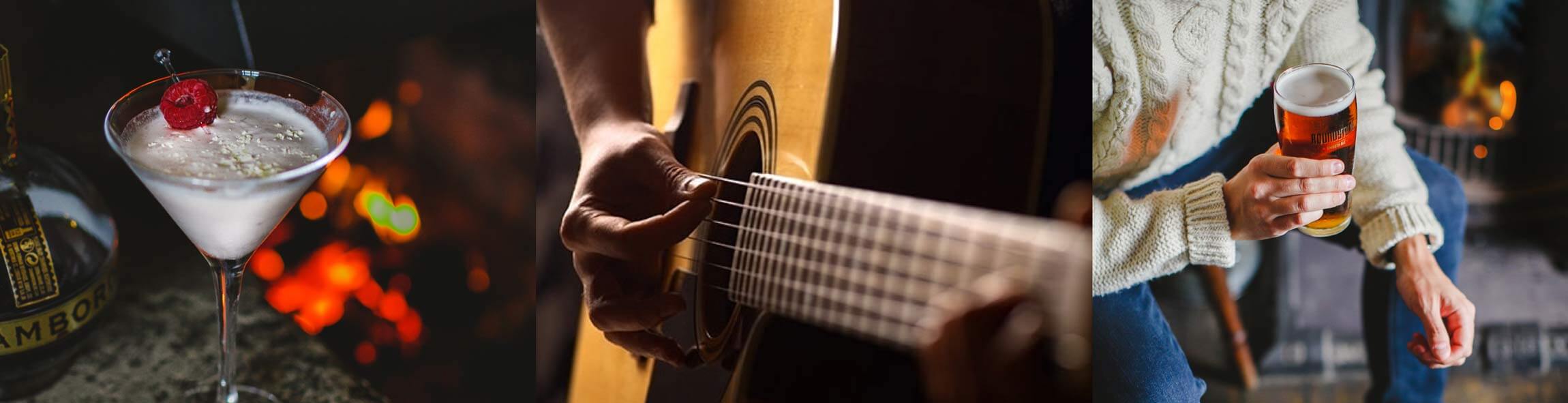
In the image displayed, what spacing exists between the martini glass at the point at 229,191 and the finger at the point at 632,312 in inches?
14.2

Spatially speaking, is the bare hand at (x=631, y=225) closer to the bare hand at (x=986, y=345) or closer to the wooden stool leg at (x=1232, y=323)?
the bare hand at (x=986, y=345)

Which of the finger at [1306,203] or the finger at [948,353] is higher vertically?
the finger at [1306,203]

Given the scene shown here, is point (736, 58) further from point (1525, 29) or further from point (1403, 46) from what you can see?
point (1525, 29)

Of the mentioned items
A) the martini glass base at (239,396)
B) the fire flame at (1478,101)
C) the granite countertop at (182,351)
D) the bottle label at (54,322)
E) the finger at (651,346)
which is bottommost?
the martini glass base at (239,396)

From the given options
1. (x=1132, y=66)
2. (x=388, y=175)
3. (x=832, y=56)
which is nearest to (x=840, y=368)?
(x=832, y=56)

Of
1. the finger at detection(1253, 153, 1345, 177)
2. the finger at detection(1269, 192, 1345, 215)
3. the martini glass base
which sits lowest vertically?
the martini glass base

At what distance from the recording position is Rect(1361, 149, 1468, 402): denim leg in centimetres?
138

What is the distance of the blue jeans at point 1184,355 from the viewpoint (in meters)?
1.34

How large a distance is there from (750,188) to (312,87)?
618 millimetres

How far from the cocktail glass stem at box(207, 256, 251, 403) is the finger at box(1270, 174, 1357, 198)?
1.27m

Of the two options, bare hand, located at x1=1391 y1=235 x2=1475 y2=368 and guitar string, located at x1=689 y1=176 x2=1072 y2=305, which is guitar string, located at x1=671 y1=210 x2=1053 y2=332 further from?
bare hand, located at x1=1391 y1=235 x2=1475 y2=368

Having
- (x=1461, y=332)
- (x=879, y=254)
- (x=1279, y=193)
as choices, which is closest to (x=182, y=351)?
(x=879, y=254)

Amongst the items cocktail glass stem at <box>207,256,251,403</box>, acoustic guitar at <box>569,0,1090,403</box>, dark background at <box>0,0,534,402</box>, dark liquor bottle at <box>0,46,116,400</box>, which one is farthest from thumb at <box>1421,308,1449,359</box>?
dark liquor bottle at <box>0,46,116,400</box>

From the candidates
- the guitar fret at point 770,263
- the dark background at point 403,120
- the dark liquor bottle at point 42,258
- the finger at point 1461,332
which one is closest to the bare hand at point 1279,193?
the finger at point 1461,332
